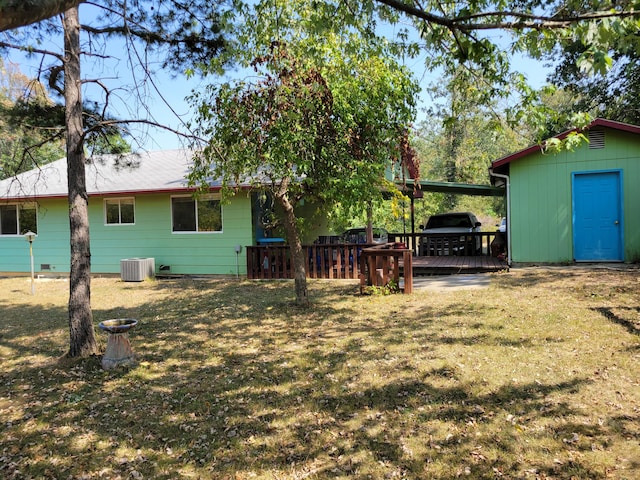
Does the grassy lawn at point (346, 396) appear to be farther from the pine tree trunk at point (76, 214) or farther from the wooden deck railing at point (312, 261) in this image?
the wooden deck railing at point (312, 261)

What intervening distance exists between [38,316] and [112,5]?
5.83 m

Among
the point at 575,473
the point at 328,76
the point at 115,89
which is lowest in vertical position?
the point at 575,473

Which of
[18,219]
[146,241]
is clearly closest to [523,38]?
[146,241]

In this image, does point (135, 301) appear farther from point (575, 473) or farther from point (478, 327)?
point (575, 473)

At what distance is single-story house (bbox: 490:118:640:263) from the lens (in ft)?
34.0

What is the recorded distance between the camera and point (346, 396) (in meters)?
4.19

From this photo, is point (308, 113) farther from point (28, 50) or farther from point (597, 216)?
point (597, 216)

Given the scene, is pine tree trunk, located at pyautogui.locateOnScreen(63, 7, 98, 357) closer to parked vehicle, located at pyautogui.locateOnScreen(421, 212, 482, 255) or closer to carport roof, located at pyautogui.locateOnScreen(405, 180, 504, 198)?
carport roof, located at pyautogui.locateOnScreen(405, 180, 504, 198)

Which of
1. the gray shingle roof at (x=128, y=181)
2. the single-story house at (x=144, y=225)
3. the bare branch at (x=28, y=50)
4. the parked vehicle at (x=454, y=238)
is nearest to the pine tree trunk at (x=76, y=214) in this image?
the bare branch at (x=28, y=50)

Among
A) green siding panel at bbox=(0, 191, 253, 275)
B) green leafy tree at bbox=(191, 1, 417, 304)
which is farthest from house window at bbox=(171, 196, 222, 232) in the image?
green leafy tree at bbox=(191, 1, 417, 304)

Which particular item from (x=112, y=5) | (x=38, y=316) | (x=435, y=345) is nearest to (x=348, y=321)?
(x=435, y=345)

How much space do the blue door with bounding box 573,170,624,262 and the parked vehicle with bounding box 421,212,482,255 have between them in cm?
385

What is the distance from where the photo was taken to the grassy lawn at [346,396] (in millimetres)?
3119

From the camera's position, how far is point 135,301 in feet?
31.6
